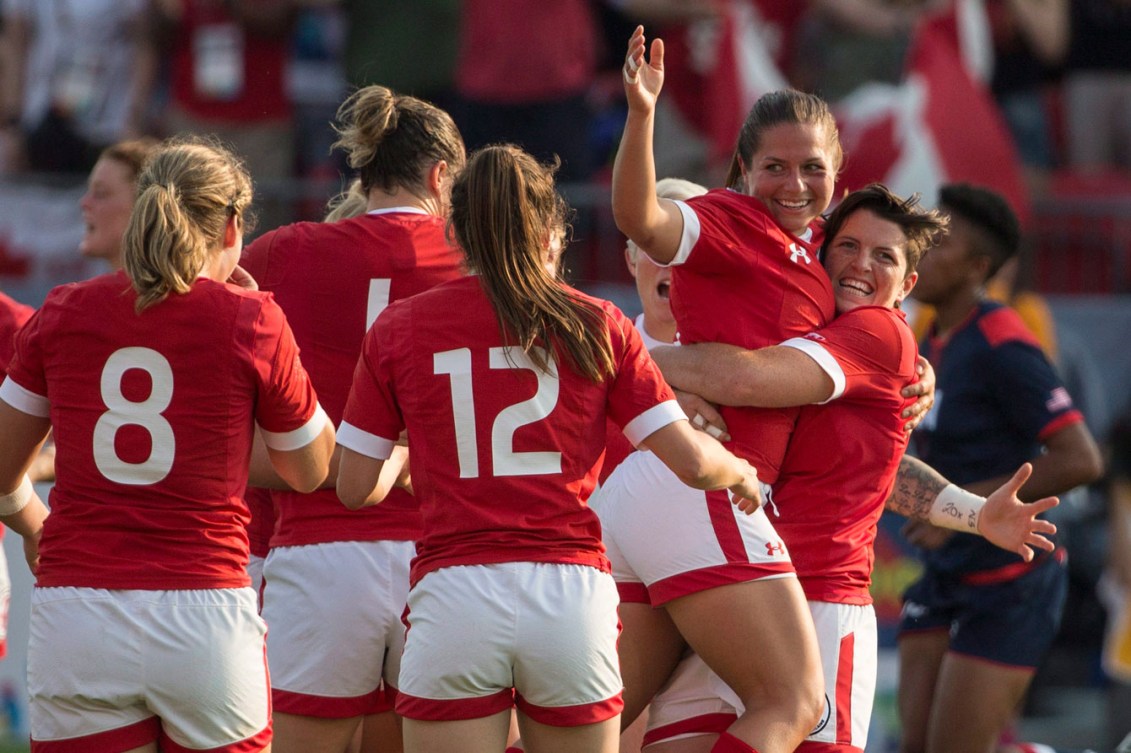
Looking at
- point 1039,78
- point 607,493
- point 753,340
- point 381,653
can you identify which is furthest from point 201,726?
point 1039,78

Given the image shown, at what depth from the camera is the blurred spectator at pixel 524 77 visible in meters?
9.49

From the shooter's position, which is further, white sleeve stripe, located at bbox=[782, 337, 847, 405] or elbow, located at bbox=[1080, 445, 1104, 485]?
elbow, located at bbox=[1080, 445, 1104, 485]

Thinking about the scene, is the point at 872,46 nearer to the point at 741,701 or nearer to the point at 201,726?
the point at 741,701

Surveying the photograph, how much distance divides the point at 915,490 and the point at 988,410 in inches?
56.1

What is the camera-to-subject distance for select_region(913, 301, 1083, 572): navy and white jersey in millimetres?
5938

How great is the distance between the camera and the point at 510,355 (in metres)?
3.76

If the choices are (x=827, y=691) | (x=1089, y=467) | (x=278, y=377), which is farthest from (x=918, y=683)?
(x=278, y=377)

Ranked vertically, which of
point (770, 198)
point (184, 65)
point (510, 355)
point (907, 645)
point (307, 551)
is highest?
point (184, 65)

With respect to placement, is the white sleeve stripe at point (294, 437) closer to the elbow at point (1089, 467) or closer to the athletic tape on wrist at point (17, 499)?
the athletic tape on wrist at point (17, 499)

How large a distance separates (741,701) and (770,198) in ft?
4.50

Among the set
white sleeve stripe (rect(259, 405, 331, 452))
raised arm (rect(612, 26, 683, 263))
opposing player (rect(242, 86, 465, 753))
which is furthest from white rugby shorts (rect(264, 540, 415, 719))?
raised arm (rect(612, 26, 683, 263))

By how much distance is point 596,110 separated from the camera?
10.5 meters

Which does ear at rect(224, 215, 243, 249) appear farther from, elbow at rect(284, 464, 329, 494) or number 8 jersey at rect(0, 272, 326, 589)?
elbow at rect(284, 464, 329, 494)

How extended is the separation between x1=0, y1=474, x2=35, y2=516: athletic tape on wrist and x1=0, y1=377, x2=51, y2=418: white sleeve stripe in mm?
396
